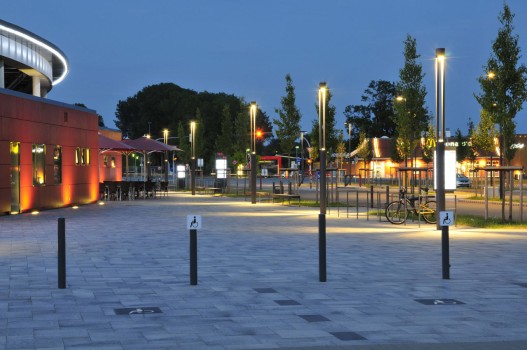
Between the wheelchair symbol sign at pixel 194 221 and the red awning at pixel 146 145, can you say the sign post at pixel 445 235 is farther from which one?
the red awning at pixel 146 145

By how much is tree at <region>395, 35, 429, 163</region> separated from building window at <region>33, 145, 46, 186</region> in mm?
25123

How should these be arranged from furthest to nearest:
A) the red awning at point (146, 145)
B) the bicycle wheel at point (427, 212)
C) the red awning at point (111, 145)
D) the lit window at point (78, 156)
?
the red awning at point (146, 145)
the red awning at point (111, 145)
the lit window at point (78, 156)
the bicycle wheel at point (427, 212)

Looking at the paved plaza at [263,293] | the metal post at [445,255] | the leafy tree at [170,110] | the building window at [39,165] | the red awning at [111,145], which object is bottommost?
the paved plaza at [263,293]

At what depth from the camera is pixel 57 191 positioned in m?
31.3

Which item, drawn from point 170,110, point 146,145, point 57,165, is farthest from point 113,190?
point 170,110

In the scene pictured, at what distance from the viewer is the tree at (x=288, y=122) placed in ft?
166

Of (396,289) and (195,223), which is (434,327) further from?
(195,223)

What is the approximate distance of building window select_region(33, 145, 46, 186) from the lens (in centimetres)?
2911

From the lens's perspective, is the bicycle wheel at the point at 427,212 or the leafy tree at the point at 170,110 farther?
the leafy tree at the point at 170,110

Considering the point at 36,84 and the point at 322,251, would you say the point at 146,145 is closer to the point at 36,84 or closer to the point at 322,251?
the point at 36,84

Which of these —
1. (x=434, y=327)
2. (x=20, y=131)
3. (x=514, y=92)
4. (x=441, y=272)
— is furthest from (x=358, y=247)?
(x=514, y=92)

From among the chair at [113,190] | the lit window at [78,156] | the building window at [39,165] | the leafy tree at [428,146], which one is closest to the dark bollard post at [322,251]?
the building window at [39,165]

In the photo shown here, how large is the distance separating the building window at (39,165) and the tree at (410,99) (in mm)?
25123

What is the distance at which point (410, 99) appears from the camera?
162 ft
